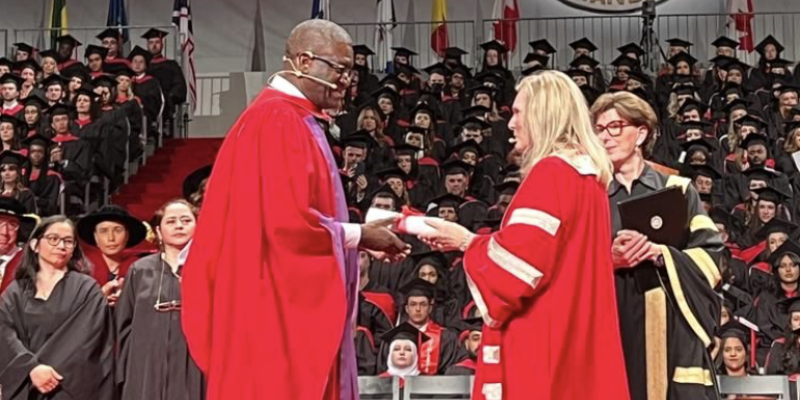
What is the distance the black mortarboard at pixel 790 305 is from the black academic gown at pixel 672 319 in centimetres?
495

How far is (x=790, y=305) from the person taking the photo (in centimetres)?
941

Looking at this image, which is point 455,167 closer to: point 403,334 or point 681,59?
point 403,334

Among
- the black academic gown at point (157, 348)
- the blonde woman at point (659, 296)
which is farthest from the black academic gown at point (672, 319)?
the black academic gown at point (157, 348)

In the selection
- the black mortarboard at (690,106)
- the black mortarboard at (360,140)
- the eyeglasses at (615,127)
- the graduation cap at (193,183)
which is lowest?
the eyeglasses at (615,127)

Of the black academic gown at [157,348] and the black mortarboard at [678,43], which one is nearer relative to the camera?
the black academic gown at [157,348]

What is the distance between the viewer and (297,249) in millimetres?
3824

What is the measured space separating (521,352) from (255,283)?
823 millimetres

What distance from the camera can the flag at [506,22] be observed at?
1812cm

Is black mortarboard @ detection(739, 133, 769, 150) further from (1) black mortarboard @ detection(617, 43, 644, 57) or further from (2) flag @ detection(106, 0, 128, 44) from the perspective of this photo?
(2) flag @ detection(106, 0, 128, 44)

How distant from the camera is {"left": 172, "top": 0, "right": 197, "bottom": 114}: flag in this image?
17.0m

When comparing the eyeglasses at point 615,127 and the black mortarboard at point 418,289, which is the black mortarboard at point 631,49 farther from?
the eyeglasses at point 615,127

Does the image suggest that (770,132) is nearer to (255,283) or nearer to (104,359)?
(104,359)

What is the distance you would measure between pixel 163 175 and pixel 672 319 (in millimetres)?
10492

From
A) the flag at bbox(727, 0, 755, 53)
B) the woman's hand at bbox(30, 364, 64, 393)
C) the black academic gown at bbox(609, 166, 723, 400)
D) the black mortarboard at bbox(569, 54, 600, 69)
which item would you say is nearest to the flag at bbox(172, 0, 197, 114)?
the black mortarboard at bbox(569, 54, 600, 69)
